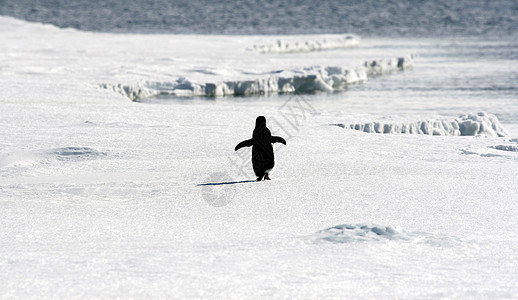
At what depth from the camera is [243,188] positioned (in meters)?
5.70

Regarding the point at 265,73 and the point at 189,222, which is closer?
the point at 189,222

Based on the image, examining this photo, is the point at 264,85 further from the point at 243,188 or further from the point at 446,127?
the point at 243,188

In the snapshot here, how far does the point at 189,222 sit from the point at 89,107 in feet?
17.9

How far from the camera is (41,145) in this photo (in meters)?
7.04

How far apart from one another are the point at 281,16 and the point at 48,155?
39710 millimetres

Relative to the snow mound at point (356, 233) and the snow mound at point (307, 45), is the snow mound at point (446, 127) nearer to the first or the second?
the snow mound at point (356, 233)

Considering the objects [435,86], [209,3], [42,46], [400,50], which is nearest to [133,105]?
[435,86]

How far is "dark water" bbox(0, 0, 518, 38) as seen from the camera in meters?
34.9

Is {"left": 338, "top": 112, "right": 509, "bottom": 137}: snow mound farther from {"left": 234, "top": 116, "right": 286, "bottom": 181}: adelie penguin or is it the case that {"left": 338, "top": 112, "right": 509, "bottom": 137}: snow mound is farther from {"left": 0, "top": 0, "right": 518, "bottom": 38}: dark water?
{"left": 0, "top": 0, "right": 518, "bottom": 38}: dark water

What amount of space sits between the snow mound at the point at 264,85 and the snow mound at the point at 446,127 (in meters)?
5.09

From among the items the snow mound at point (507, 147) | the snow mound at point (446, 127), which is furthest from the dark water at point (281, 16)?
A: the snow mound at point (507, 147)

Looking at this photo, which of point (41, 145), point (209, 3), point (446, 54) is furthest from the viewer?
point (209, 3)

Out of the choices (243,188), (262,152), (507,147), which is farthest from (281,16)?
(243,188)

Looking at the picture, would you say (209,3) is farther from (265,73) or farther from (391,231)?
(391,231)
